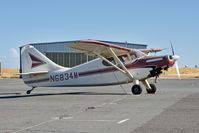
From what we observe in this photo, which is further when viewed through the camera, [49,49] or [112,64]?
[49,49]

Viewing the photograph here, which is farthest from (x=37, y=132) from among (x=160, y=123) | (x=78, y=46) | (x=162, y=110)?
(x=78, y=46)

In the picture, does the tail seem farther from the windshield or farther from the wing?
the windshield

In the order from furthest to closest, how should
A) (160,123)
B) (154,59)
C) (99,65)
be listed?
1. (99,65)
2. (154,59)
3. (160,123)

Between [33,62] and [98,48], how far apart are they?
12.3ft

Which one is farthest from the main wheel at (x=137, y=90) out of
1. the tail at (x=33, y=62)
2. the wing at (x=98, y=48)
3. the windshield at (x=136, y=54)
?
the tail at (x=33, y=62)

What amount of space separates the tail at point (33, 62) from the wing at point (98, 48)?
7.50ft

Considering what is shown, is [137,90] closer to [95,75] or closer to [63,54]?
[95,75]

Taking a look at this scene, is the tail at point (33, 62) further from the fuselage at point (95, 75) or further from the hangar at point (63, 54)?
the hangar at point (63, 54)

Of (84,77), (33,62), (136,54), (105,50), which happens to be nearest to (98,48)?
(105,50)

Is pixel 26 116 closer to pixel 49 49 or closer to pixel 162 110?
pixel 162 110

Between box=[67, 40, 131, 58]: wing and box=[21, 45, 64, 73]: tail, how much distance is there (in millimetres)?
2286

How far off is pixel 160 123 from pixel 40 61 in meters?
14.1

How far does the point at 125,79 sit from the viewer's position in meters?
22.3

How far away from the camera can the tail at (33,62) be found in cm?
2304
